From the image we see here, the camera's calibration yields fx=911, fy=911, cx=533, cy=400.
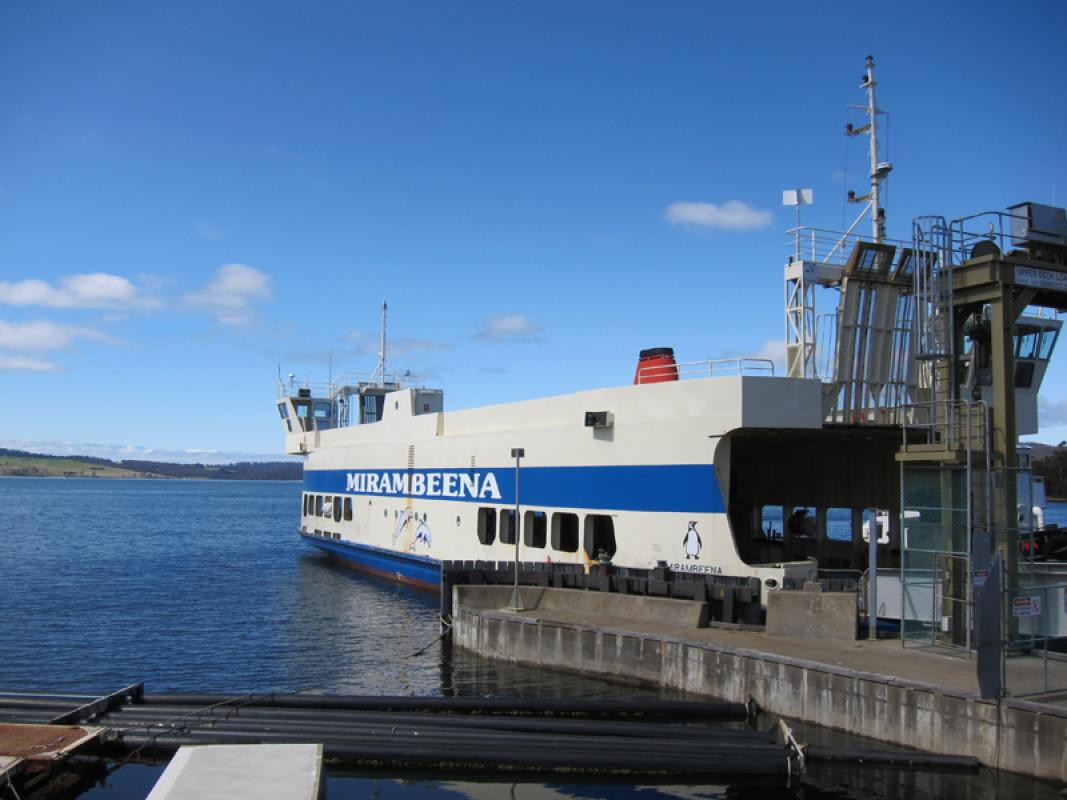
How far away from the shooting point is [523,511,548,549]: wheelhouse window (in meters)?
23.1

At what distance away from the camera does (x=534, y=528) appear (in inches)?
920

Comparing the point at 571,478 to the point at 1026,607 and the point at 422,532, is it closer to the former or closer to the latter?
the point at 422,532

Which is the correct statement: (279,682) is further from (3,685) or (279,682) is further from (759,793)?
(759,793)

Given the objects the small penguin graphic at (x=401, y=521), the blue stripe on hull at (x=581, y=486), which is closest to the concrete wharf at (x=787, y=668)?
the blue stripe on hull at (x=581, y=486)

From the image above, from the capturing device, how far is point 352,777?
11359mm

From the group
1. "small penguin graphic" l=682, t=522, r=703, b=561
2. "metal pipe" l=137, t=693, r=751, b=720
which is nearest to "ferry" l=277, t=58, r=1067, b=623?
"small penguin graphic" l=682, t=522, r=703, b=561

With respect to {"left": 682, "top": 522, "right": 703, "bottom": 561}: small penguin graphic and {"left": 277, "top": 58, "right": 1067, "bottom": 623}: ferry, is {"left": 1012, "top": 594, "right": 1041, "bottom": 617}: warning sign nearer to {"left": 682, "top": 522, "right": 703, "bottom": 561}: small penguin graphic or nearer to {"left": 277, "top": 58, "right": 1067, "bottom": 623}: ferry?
{"left": 277, "top": 58, "right": 1067, "bottom": 623}: ferry

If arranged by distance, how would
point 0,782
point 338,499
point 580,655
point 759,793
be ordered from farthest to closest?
1. point 338,499
2. point 580,655
3. point 759,793
4. point 0,782

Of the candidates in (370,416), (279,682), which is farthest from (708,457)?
(370,416)

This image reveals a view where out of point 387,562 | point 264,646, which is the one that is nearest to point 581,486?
point 264,646

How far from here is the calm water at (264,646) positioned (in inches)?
434

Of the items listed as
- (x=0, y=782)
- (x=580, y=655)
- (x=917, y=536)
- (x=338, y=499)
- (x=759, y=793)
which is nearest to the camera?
(x=0, y=782)

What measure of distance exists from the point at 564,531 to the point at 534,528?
3.88 ft

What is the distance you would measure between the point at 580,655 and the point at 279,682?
5797 millimetres
